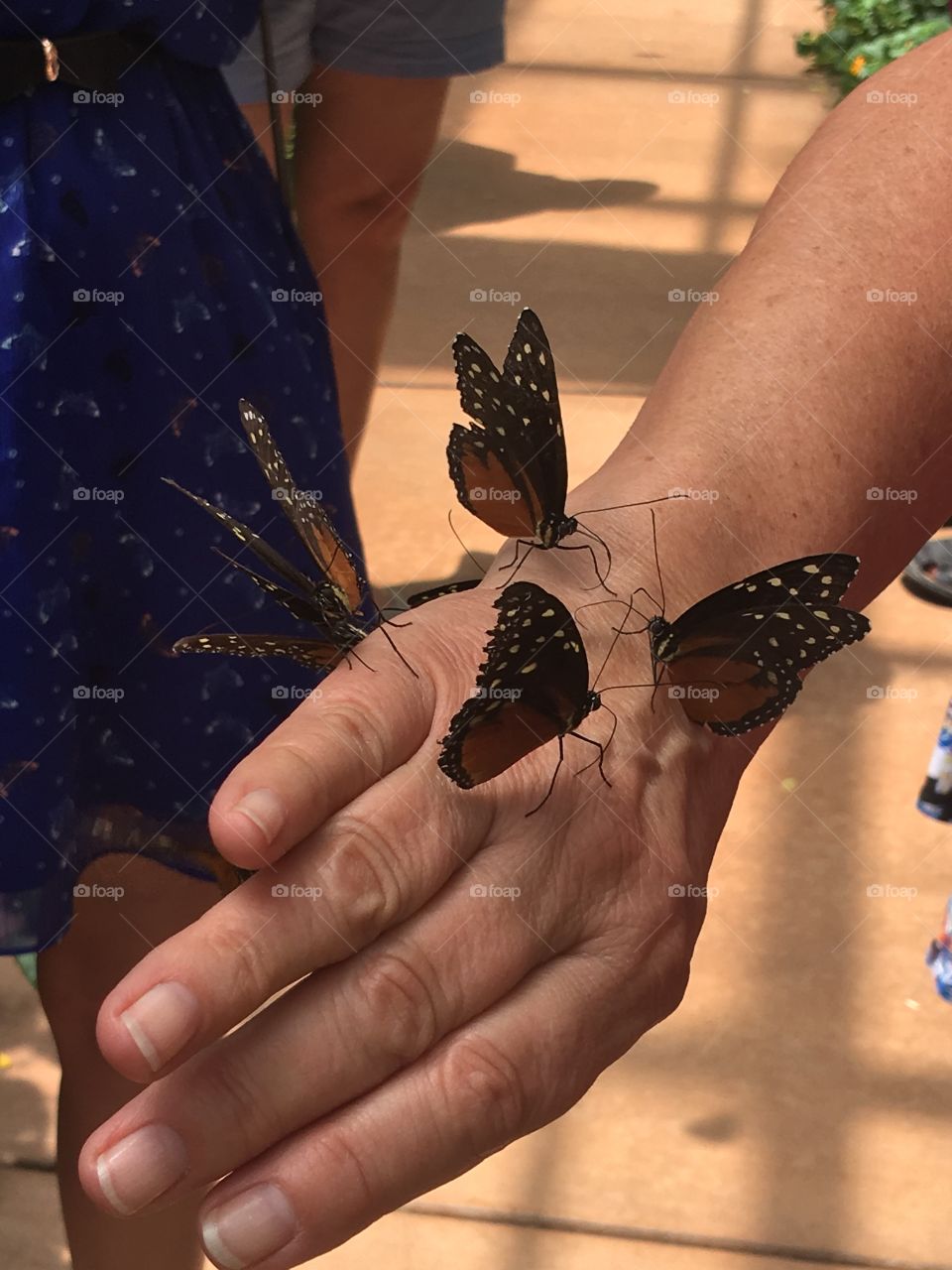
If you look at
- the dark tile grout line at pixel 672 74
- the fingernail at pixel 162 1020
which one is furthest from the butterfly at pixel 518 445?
the dark tile grout line at pixel 672 74

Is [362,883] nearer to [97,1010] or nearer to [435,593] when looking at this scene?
[435,593]

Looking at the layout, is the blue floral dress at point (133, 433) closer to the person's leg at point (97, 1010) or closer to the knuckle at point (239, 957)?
the person's leg at point (97, 1010)

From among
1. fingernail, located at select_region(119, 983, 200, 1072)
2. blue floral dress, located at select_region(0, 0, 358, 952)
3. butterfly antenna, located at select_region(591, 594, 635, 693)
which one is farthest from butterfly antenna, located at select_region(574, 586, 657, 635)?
blue floral dress, located at select_region(0, 0, 358, 952)

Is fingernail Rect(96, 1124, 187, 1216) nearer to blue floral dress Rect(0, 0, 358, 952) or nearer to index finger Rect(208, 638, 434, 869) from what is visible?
index finger Rect(208, 638, 434, 869)

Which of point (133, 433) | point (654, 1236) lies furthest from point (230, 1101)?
point (654, 1236)

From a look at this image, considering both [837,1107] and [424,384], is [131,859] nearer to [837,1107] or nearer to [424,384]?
[837,1107]

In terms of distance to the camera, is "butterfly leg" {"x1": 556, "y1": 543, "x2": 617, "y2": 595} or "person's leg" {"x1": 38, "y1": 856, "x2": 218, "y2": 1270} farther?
"person's leg" {"x1": 38, "y1": 856, "x2": 218, "y2": 1270}
